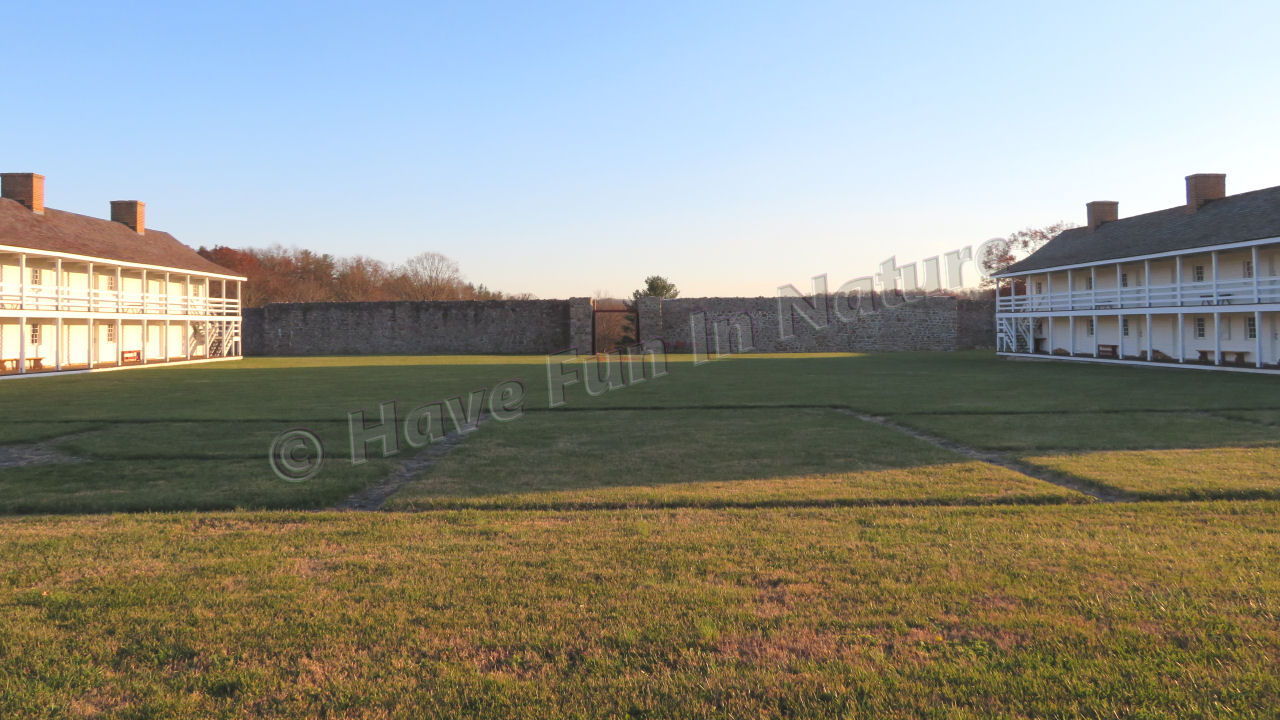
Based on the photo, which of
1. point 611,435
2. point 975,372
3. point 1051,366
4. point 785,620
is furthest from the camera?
point 1051,366

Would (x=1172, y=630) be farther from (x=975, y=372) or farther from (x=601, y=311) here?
(x=601, y=311)

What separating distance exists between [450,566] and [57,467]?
5.97m

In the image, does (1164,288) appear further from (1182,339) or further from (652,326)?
(652,326)

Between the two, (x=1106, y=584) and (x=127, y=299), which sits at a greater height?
(x=127, y=299)

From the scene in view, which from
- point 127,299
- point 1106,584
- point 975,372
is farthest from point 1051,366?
point 127,299

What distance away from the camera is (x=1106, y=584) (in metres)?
3.96

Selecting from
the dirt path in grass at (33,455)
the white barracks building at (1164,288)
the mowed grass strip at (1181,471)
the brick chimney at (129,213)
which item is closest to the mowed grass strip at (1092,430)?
the mowed grass strip at (1181,471)

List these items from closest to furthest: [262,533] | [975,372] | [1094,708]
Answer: [1094,708] → [262,533] → [975,372]

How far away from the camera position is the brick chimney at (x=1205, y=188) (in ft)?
91.2

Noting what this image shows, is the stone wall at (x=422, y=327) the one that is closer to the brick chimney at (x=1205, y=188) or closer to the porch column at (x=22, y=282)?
the porch column at (x=22, y=282)

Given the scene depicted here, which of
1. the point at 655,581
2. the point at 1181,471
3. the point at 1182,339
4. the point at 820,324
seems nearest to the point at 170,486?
the point at 655,581

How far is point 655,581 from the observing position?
13.5ft

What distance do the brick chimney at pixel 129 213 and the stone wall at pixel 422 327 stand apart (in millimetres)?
9240

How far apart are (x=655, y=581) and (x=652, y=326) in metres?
39.0
